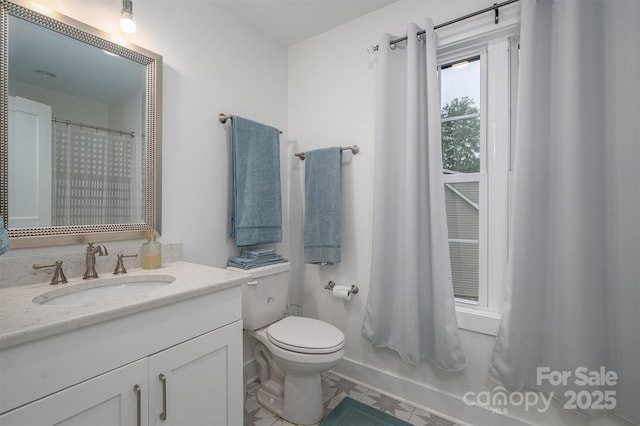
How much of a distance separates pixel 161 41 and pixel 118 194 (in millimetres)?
809

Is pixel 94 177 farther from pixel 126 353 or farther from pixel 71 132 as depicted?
pixel 126 353

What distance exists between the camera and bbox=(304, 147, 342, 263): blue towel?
1870 mm

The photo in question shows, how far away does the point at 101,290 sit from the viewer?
1.16 metres

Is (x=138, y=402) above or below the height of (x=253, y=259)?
below

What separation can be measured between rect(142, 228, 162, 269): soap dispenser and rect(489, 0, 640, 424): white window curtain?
164 centimetres

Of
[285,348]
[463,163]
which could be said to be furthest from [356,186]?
[285,348]

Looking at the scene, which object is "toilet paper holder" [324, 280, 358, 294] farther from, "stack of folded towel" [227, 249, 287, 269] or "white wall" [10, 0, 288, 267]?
"white wall" [10, 0, 288, 267]

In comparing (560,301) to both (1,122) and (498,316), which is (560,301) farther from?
(1,122)

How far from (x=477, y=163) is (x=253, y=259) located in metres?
1.38

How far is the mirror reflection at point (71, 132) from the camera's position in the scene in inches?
42.2

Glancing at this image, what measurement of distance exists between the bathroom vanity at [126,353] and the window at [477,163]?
1211 millimetres

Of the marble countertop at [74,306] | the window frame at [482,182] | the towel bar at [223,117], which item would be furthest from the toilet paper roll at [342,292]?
the towel bar at [223,117]

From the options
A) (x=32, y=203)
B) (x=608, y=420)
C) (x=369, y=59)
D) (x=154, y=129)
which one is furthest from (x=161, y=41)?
(x=608, y=420)

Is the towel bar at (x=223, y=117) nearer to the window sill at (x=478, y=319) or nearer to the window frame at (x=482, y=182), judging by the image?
the window frame at (x=482, y=182)
